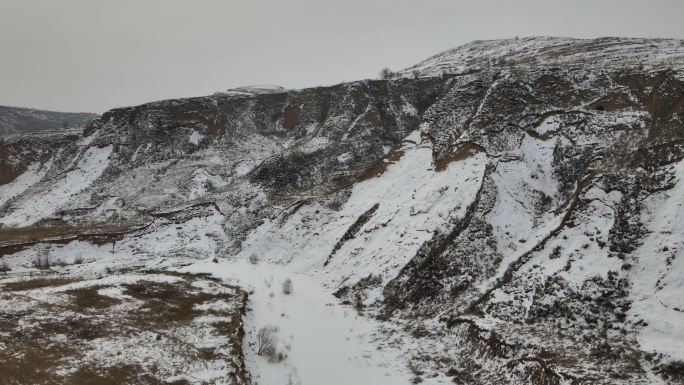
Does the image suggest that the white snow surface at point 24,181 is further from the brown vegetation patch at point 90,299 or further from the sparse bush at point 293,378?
the sparse bush at point 293,378

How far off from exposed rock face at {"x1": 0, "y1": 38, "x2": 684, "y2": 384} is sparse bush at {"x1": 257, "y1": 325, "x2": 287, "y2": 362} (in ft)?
15.7

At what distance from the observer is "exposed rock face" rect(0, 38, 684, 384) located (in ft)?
46.9

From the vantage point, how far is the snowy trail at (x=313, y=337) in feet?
46.9

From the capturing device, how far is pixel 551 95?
104ft

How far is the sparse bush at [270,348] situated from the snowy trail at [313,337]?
189 mm

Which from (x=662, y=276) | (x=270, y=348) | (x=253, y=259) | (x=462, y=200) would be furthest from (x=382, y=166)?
(x=662, y=276)

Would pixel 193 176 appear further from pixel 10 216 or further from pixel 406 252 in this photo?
pixel 406 252

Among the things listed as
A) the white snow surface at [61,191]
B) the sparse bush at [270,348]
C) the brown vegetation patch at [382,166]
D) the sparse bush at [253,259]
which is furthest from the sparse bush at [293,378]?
the white snow surface at [61,191]

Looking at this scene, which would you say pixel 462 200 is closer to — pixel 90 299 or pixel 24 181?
pixel 90 299

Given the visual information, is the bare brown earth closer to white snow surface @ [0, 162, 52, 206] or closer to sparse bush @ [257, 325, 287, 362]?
sparse bush @ [257, 325, 287, 362]

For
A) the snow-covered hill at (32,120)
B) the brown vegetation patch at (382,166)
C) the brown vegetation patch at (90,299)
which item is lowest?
the brown vegetation patch at (90,299)

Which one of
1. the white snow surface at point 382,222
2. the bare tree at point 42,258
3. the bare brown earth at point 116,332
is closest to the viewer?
the bare brown earth at point 116,332

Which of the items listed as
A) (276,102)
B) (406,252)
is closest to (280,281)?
(406,252)

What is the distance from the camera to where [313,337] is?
17500mm
